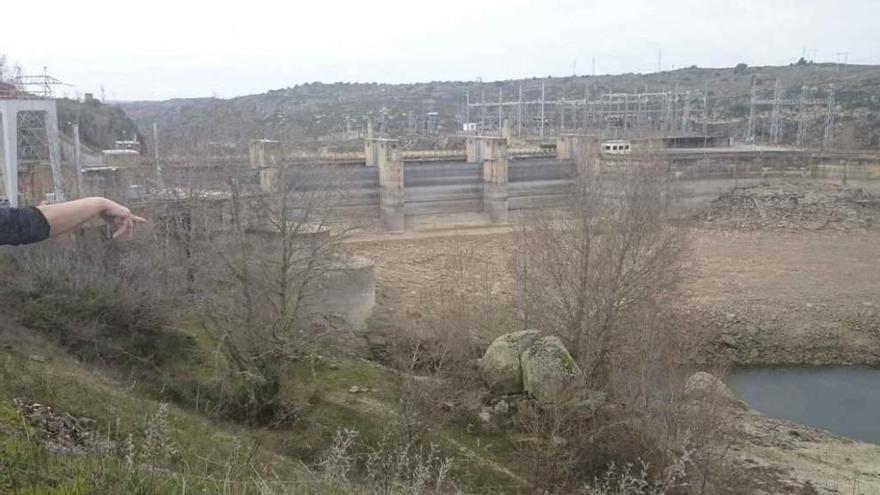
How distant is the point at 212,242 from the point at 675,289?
387 inches

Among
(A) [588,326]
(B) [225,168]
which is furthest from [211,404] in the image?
(A) [588,326]

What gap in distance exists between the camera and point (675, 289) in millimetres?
16172

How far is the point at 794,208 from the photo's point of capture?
3825cm

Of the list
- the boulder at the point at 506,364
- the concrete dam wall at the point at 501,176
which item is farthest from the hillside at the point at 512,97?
the boulder at the point at 506,364

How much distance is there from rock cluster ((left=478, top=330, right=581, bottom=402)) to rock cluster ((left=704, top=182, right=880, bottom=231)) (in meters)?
25.5

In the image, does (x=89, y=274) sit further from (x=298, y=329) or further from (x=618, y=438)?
(x=618, y=438)

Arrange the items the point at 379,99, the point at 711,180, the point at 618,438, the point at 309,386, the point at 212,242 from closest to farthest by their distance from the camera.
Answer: the point at 618,438 < the point at 309,386 < the point at 212,242 < the point at 711,180 < the point at 379,99

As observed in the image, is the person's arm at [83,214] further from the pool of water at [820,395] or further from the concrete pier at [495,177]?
the concrete pier at [495,177]

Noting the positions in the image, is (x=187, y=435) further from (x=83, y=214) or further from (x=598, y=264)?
(x=598, y=264)

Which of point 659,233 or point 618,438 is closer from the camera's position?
point 618,438

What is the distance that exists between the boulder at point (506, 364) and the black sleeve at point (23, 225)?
12.7 m

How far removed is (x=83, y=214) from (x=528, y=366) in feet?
40.4

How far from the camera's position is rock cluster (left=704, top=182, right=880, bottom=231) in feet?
122

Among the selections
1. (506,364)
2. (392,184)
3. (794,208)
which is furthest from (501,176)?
(506,364)
